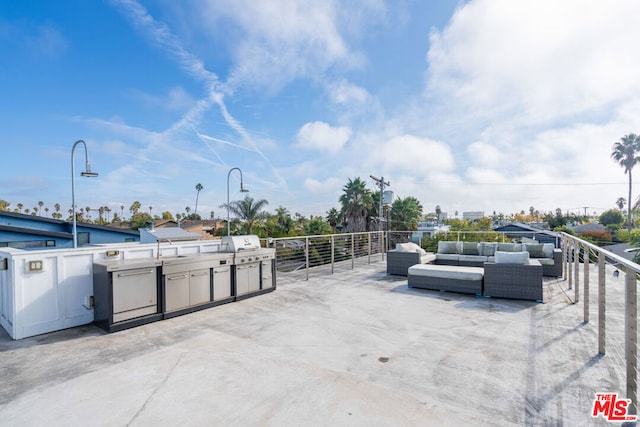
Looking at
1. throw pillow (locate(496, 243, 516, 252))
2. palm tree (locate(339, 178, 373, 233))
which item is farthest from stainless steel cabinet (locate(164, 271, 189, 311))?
palm tree (locate(339, 178, 373, 233))

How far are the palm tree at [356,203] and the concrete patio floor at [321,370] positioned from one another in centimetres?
1777

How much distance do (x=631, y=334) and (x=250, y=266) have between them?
494 cm

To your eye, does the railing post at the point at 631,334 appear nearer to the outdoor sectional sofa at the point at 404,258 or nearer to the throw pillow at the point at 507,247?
the outdoor sectional sofa at the point at 404,258

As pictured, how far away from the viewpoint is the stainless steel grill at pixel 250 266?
5.27 meters

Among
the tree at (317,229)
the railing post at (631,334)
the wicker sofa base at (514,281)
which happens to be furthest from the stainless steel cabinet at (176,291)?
the tree at (317,229)

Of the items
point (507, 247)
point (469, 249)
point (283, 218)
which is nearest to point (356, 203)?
point (283, 218)

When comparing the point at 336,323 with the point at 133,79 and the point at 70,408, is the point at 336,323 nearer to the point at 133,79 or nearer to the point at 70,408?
the point at 70,408

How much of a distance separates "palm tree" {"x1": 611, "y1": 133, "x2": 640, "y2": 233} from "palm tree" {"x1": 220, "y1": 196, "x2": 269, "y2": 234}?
42742 millimetres

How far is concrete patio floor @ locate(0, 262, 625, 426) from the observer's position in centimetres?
203

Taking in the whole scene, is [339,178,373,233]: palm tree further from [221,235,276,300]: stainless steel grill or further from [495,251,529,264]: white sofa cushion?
[221,235,276,300]: stainless steel grill

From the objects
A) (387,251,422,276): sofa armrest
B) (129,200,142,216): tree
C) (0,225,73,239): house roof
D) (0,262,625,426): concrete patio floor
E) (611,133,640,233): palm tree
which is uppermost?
(611,133,640,233): palm tree

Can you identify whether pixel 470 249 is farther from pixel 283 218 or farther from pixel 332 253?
pixel 283 218

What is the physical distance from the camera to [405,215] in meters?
23.0

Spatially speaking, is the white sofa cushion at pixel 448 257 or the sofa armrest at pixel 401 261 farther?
the white sofa cushion at pixel 448 257
